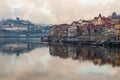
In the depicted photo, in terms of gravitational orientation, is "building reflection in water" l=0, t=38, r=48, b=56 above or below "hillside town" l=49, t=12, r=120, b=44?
below

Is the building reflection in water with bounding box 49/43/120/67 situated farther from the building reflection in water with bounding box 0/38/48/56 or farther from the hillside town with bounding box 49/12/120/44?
the hillside town with bounding box 49/12/120/44

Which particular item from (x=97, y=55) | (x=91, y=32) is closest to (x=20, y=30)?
(x=91, y=32)

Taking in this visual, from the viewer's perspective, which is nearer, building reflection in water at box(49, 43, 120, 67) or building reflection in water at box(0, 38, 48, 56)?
building reflection in water at box(49, 43, 120, 67)

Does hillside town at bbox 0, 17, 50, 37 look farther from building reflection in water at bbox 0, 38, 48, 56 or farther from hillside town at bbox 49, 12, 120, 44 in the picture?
building reflection in water at bbox 0, 38, 48, 56

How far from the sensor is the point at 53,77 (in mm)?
14656

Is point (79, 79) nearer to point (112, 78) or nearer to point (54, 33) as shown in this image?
point (112, 78)

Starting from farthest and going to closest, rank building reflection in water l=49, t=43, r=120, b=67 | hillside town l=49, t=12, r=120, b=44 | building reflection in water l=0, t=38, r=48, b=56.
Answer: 1. hillside town l=49, t=12, r=120, b=44
2. building reflection in water l=0, t=38, r=48, b=56
3. building reflection in water l=49, t=43, r=120, b=67

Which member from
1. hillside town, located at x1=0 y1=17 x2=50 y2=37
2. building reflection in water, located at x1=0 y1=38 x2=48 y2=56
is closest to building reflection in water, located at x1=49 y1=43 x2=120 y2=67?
building reflection in water, located at x1=0 y1=38 x2=48 y2=56

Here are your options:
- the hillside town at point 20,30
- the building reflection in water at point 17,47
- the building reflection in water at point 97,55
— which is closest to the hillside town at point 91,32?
the building reflection in water at point 17,47

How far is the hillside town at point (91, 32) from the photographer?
142 feet

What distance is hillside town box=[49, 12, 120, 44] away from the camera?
43.4 meters

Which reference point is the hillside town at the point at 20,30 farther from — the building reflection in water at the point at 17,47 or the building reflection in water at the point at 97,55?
the building reflection in water at the point at 97,55

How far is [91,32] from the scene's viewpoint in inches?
1994

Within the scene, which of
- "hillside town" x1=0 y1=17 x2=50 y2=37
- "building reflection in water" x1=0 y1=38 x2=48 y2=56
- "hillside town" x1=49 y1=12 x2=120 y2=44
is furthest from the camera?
"hillside town" x1=0 y1=17 x2=50 y2=37
